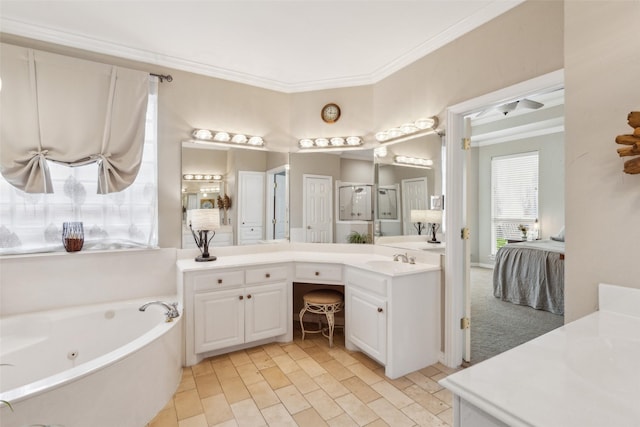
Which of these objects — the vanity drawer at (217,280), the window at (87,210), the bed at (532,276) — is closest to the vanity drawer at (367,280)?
the vanity drawer at (217,280)

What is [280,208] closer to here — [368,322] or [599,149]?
[368,322]

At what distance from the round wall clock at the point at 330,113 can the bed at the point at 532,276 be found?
3135 millimetres

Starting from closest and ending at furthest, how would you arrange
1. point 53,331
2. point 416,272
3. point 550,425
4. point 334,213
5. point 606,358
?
point 550,425 < point 606,358 < point 53,331 < point 416,272 < point 334,213

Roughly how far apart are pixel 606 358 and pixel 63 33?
3.76 m

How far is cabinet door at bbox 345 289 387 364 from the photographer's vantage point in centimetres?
241

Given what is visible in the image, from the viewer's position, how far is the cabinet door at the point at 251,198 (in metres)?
3.26

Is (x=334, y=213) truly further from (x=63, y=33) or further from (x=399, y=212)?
(x=63, y=33)

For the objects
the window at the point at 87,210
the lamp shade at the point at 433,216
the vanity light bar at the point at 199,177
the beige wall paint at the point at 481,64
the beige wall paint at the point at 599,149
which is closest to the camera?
the beige wall paint at the point at 599,149

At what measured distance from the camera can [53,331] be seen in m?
2.28

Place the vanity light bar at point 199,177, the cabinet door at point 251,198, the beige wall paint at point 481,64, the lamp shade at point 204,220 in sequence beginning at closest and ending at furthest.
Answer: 1. the beige wall paint at point 481,64
2. the lamp shade at point 204,220
3. the vanity light bar at point 199,177
4. the cabinet door at point 251,198

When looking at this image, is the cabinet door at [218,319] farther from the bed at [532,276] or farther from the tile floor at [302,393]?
the bed at [532,276]

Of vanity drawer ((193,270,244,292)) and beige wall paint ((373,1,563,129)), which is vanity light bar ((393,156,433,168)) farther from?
vanity drawer ((193,270,244,292))

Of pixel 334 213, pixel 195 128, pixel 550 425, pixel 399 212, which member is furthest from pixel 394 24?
pixel 550 425

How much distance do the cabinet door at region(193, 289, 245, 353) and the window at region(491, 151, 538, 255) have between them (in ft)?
18.1
